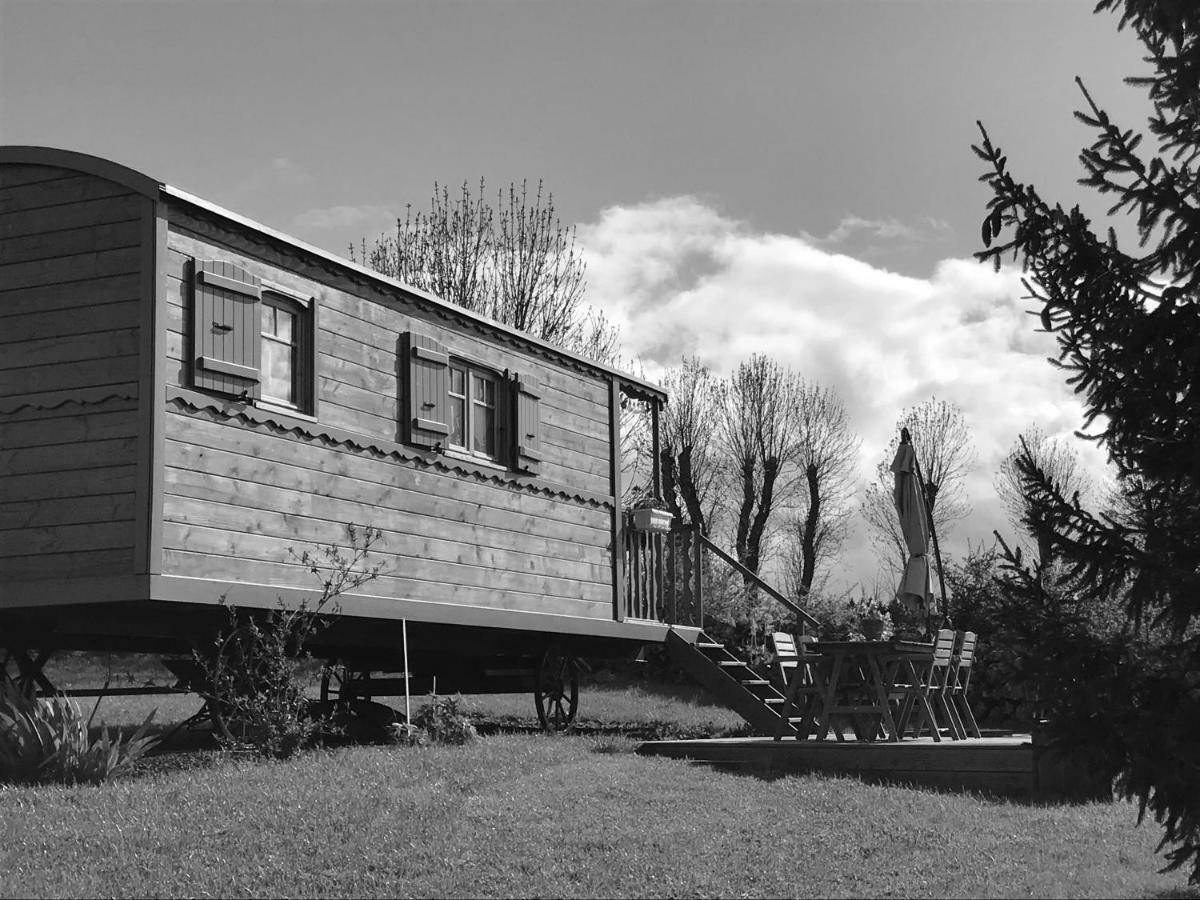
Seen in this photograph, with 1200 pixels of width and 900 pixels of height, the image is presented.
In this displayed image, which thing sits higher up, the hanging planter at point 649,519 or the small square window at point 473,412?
the small square window at point 473,412

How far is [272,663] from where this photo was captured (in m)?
10.1

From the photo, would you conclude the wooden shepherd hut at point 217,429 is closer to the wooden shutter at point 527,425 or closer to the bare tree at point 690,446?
the wooden shutter at point 527,425

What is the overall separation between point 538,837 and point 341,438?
5.11 m

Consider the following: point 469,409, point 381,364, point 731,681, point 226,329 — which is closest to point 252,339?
point 226,329

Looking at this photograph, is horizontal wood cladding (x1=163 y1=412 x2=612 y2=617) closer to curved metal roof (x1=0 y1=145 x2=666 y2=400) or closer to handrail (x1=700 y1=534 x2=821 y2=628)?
handrail (x1=700 y1=534 x2=821 y2=628)

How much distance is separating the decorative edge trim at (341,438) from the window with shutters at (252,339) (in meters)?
0.11

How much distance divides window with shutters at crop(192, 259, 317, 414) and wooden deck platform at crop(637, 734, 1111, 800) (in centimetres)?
448

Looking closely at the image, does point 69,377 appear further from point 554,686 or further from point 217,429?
point 554,686

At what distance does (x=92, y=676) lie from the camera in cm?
2336

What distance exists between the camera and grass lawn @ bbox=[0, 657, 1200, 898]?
6555 millimetres

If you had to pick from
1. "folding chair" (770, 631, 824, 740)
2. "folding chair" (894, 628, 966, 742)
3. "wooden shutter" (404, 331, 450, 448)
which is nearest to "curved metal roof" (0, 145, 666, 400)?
"wooden shutter" (404, 331, 450, 448)

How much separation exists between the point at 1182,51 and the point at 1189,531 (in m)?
2.22

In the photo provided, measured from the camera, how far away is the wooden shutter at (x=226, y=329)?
10.0 metres

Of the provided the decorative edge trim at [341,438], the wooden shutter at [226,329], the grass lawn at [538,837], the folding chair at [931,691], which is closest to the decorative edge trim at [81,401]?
the decorative edge trim at [341,438]
